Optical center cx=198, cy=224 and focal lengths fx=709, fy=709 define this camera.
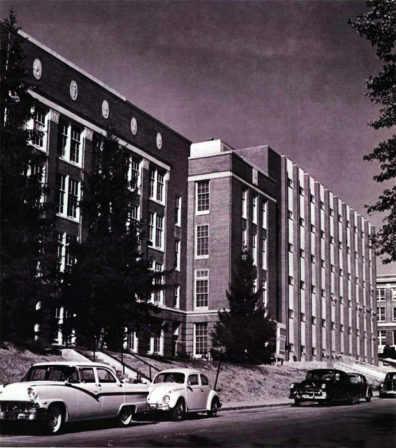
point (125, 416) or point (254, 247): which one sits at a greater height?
point (254, 247)

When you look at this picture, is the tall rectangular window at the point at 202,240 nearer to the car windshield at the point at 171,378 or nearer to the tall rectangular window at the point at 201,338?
the tall rectangular window at the point at 201,338

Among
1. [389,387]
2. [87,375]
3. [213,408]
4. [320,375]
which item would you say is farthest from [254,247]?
[87,375]

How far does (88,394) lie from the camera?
17.4 metres

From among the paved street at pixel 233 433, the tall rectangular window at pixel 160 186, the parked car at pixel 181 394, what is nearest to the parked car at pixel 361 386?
the paved street at pixel 233 433

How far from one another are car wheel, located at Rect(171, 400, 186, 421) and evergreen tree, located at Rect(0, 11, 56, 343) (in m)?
7.10

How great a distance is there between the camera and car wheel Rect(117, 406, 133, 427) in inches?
742

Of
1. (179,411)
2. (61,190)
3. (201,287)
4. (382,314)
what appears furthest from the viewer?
(382,314)

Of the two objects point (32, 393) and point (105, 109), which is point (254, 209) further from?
point (32, 393)

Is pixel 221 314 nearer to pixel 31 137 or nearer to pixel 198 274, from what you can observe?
pixel 198 274

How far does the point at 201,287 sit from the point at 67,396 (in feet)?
125

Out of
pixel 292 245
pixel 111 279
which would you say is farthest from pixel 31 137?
pixel 292 245

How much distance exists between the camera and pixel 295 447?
13.9m

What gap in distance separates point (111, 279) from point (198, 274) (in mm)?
26542

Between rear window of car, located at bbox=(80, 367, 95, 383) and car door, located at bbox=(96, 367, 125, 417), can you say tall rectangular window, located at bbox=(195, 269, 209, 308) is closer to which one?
car door, located at bbox=(96, 367, 125, 417)
